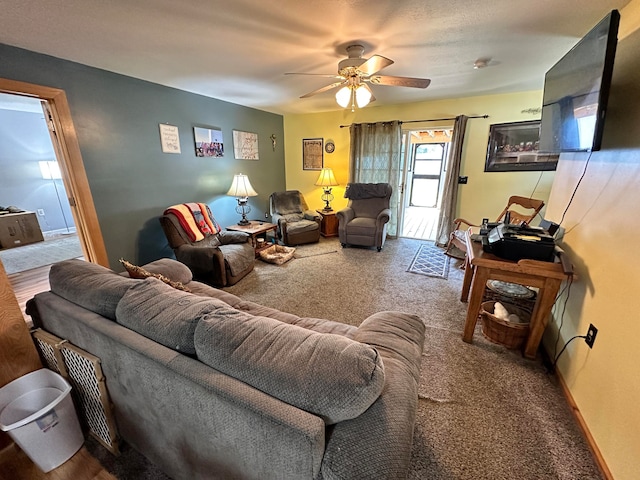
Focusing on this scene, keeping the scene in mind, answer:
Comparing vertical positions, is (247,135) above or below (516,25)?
below

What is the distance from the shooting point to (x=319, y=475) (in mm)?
649

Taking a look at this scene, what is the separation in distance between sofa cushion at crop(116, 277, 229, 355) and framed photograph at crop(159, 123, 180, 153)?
273cm

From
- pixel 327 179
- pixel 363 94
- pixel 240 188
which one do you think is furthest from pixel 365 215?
pixel 363 94

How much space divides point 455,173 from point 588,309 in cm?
298

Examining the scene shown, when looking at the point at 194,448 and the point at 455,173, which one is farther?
the point at 455,173

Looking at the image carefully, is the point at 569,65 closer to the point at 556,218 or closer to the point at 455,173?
the point at 556,218

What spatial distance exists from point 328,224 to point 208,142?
237cm

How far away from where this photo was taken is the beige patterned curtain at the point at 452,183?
390 cm

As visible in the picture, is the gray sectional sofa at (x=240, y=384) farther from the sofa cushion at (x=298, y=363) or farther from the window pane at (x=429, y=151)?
the window pane at (x=429, y=151)

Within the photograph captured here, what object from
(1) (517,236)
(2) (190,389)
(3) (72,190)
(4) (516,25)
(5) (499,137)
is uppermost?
(4) (516,25)

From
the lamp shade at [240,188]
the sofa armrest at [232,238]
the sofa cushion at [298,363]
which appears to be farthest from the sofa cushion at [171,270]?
the lamp shade at [240,188]

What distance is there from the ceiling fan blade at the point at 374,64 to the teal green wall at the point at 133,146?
2510 millimetres

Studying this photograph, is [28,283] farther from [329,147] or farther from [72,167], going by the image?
[329,147]

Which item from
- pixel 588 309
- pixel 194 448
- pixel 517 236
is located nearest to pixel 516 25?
pixel 517 236
